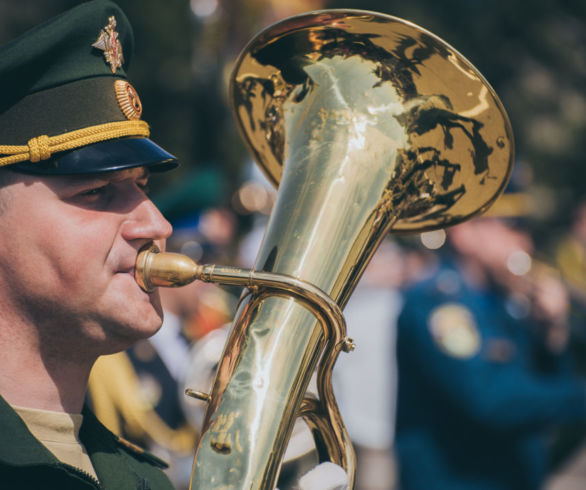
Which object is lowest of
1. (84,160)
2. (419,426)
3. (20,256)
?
(419,426)

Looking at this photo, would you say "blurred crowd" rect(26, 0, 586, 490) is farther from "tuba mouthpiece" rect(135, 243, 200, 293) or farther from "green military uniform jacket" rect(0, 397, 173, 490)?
"tuba mouthpiece" rect(135, 243, 200, 293)

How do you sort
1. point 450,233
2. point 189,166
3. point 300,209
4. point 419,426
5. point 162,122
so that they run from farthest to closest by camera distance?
1. point 162,122
2. point 189,166
3. point 450,233
4. point 419,426
5. point 300,209

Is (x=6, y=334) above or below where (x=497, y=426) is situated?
above

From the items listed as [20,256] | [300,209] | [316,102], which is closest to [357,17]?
[316,102]

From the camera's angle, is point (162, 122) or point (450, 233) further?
point (162, 122)

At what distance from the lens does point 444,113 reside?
7.24 feet

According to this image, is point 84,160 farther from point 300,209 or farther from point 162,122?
point 162,122

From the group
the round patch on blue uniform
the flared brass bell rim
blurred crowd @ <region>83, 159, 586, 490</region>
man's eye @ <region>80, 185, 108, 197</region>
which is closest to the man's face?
man's eye @ <region>80, 185, 108, 197</region>

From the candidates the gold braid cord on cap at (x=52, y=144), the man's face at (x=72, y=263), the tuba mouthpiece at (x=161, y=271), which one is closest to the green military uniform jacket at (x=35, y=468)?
the man's face at (x=72, y=263)

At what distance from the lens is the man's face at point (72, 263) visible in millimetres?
1708

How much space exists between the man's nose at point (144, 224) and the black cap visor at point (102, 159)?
92 millimetres

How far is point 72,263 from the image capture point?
1.70 meters

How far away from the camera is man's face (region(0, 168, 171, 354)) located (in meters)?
1.71

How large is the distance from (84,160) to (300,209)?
0.51 m
